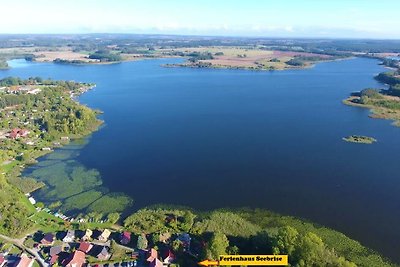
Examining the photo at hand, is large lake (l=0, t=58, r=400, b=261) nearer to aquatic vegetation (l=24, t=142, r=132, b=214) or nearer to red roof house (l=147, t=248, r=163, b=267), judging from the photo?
aquatic vegetation (l=24, t=142, r=132, b=214)

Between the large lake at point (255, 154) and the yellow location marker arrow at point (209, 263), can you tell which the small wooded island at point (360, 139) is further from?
the yellow location marker arrow at point (209, 263)

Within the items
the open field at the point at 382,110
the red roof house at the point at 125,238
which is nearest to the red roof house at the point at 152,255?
the red roof house at the point at 125,238

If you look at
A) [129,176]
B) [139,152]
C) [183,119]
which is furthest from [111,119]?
[129,176]

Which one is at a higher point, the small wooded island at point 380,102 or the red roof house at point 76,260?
the small wooded island at point 380,102

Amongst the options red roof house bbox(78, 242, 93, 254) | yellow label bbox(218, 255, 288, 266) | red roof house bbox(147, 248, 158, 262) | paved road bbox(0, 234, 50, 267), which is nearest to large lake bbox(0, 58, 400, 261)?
red roof house bbox(78, 242, 93, 254)

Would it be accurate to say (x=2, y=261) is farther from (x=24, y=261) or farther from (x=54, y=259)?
(x=54, y=259)

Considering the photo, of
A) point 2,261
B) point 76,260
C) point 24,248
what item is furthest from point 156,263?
point 2,261
